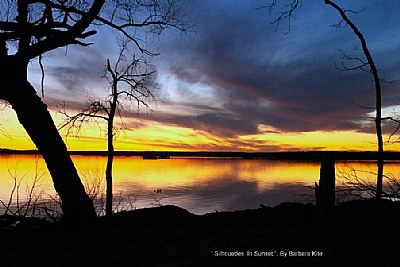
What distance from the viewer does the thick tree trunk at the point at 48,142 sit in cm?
877

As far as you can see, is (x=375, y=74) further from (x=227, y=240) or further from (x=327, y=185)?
(x=227, y=240)

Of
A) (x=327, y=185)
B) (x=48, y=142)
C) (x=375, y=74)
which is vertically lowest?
(x=327, y=185)

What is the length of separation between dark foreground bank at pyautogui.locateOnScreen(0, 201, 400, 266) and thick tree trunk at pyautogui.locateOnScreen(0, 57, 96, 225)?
56 centimetres

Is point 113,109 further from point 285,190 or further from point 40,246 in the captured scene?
point 285,190

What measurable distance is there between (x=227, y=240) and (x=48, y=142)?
18.0ft

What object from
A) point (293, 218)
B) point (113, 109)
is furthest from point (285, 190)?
point (293, 218)

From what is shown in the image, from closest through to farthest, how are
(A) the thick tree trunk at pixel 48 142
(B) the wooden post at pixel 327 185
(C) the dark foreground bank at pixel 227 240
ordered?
(C) the dark foreground bank at pixel 227 240 → (B) the wooden post at pixel 327 185 → (A) the thick tree trunk at pixel 48 142

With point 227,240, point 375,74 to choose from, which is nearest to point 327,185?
point 227,240

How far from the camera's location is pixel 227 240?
6.18 metres

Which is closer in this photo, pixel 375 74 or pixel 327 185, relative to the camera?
pixel 327 185

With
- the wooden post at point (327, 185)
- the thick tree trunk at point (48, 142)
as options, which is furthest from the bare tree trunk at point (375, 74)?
the thick tree trunk at point (48, 142)

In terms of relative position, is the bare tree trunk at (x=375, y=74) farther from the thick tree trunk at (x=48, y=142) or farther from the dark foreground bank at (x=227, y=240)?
the thick tree trunk at (x=48, y=142)

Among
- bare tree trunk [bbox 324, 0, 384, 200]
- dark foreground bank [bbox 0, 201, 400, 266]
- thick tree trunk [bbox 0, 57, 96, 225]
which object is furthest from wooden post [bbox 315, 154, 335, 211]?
thick tree trunk [bbox 0, 57, 96, 225]

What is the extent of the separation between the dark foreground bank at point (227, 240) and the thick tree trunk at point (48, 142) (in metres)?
0.56
